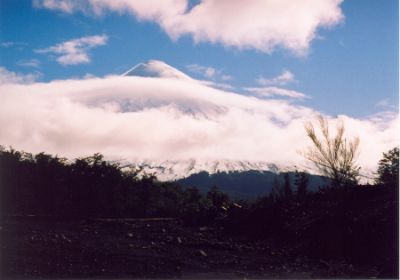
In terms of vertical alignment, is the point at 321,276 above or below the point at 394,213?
below

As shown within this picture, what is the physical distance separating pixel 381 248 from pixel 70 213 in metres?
21.5

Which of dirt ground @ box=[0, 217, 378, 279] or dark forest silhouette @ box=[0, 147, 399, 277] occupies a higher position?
dark forest silhouette @ box=[0, 147, 399, 277]

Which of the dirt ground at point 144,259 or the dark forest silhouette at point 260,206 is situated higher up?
the dark forest silhouette at point 260,206

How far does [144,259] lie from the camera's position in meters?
9.41

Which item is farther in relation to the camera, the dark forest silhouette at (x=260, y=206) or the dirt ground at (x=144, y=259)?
the dark forest silhouette at (x=260, y=206)

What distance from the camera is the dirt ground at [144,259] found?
26.8 feet

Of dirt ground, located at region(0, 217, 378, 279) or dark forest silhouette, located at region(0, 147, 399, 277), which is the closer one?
dirt ground, located at region(0, 217, 378, 279)

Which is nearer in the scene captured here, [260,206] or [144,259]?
[144,259]

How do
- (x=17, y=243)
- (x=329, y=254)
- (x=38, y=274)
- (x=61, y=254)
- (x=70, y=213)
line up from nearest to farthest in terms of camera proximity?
(x=38, y=274), (x=61, y=254), (x=17, y=243), (x=329, y=254), (x=70, y=213)

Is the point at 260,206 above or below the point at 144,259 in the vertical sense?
above

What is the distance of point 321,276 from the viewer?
859 cm

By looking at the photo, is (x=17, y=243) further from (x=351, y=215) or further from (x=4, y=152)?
(x=4, y=152)

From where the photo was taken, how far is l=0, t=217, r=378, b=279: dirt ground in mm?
8164

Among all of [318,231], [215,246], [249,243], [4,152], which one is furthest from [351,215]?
[4,152]
